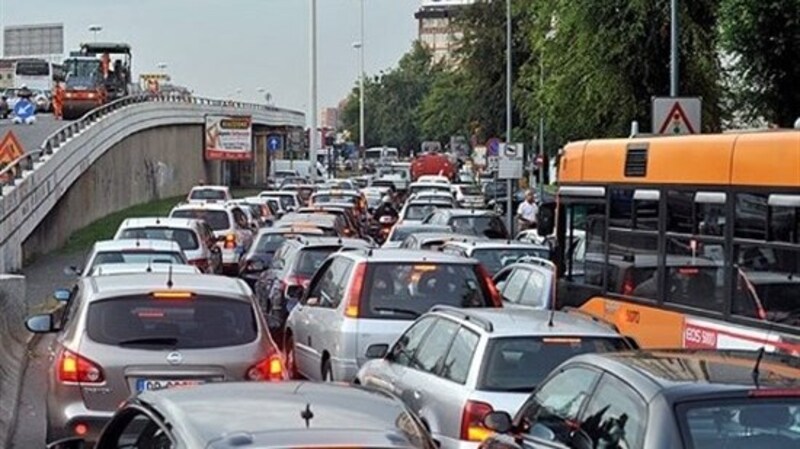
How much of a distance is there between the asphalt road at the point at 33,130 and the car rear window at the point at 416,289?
40971 mm

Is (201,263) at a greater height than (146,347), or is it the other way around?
(146,347)

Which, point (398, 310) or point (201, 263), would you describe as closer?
point (398, 310)

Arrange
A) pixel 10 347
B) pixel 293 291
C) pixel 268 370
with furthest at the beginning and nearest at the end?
pixel 293 291
pixel 10 347
pixel 268 370

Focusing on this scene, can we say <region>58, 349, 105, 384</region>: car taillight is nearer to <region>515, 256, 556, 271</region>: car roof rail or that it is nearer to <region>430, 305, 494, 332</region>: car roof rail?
<region>430, 305, 494, 332</region>: car roof rail

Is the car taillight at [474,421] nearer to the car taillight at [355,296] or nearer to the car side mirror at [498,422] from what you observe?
the car side mirror at [498,422]

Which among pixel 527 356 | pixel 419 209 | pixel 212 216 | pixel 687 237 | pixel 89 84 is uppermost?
pixel 89 84

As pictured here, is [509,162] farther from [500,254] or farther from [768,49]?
[500,254]

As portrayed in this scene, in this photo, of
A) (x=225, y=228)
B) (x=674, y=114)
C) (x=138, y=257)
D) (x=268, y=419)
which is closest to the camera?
(x=268, y=419)

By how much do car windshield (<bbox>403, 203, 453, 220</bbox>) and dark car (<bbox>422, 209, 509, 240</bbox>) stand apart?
6381mm

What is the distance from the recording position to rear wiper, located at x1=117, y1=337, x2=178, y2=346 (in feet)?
38.2

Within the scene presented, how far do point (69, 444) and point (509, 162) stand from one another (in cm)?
3313

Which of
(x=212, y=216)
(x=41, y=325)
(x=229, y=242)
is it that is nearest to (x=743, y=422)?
(x=41, y=325)

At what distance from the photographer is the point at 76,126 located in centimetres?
5456

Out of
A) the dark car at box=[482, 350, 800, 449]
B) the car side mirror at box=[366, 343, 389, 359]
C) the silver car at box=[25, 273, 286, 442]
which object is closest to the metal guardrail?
the car side mirror at box=[366, 343, 389, 359]
